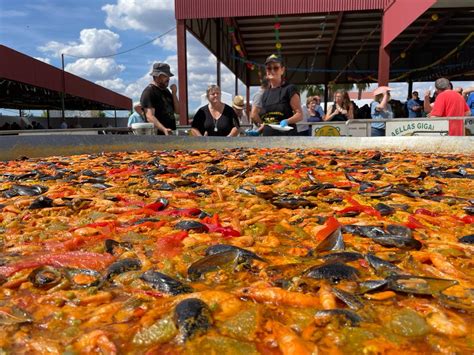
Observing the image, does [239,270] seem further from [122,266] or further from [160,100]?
[160,100]

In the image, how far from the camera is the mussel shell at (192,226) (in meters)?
1.74

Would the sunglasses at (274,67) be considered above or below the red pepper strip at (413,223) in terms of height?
above

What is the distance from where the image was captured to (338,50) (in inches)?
789

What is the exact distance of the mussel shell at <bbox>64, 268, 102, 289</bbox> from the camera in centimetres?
123

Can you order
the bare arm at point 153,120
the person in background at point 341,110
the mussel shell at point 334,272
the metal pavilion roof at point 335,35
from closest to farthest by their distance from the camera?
the mussel shell at point 334,272
the bare arm at point 153,120
the person in background at point 341,110
the metal pavilion roof at point 335,35

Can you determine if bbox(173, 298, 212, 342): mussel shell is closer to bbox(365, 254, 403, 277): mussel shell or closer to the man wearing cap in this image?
bbox(365, 254, 403, 277): mussel shell

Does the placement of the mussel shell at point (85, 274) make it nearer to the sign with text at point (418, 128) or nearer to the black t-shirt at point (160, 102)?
the black t-shirt at point (160, 102)

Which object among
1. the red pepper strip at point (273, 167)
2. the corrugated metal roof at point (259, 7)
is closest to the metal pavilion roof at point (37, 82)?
the corrugated metal roof at point (259, 7)

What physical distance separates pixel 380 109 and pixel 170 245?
6.94 meters

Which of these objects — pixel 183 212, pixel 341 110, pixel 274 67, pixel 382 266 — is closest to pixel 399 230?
pixel 382 266

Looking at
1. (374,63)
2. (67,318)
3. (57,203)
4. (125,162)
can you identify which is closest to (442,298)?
(67,318)

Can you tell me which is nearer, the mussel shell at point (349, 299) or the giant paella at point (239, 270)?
the giant paella at point (239, 270)

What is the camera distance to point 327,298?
108cm

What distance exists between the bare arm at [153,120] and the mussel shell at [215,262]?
15.6 ft
